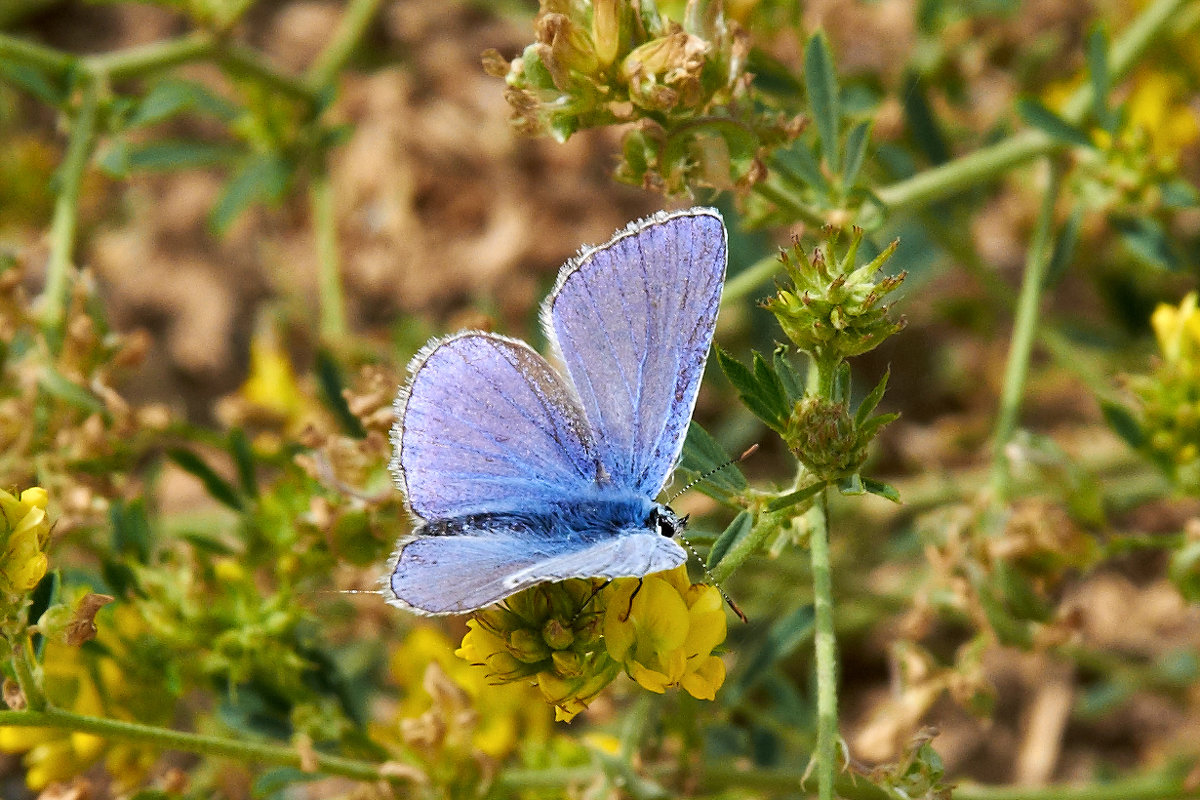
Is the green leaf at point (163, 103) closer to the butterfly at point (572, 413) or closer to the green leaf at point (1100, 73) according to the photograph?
the butterfly at point (572, 413)

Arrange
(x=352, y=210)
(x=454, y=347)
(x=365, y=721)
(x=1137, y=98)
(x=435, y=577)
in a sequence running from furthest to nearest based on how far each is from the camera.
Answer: (x=352, y=210) < (x=1137, y=98) < (x=365, y=721) < (x=454, y=347) < (x=435, y=577)

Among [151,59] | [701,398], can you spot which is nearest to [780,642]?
[701,398]

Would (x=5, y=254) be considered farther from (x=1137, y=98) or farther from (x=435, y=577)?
(x=1137, y=98)

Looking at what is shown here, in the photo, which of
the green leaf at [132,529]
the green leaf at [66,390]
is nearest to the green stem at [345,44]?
the green leaf at [66,390]

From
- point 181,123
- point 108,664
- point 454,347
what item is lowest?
point 108,664

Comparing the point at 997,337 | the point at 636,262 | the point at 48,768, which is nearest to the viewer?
the point at 636,262

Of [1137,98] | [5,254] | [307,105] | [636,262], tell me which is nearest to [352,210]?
[307,105]
